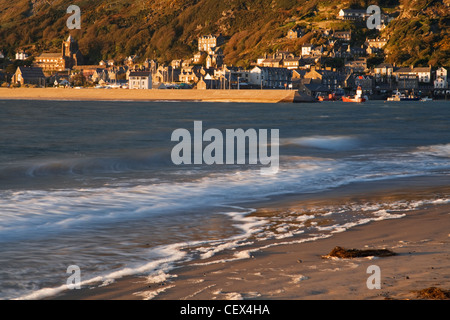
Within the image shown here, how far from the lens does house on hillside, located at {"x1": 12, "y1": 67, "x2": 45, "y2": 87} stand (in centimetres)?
18175

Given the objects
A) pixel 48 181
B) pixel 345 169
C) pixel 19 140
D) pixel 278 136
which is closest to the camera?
pixel 48 181

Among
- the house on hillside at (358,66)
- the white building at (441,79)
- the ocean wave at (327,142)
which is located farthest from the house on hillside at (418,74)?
the ocean wave at (327,142)

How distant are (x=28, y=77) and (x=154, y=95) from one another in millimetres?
70303

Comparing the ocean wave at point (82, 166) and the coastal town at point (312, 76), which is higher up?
the coastal town at point (312, 76)

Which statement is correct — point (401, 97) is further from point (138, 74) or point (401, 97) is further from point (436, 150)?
point (436, 150)

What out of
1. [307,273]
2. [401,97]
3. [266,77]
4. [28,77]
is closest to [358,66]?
[401,97]

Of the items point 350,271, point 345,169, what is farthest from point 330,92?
point 350,271

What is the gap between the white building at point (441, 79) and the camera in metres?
154

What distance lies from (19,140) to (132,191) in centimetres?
2051

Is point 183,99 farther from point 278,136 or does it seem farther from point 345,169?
point 345,169

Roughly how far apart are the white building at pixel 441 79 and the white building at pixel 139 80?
68.7 m

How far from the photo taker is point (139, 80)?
147625 millimetres

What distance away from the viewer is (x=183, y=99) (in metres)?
126

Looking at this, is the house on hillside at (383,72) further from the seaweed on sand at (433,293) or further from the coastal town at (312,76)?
the seaweed on sand at (433,293)
